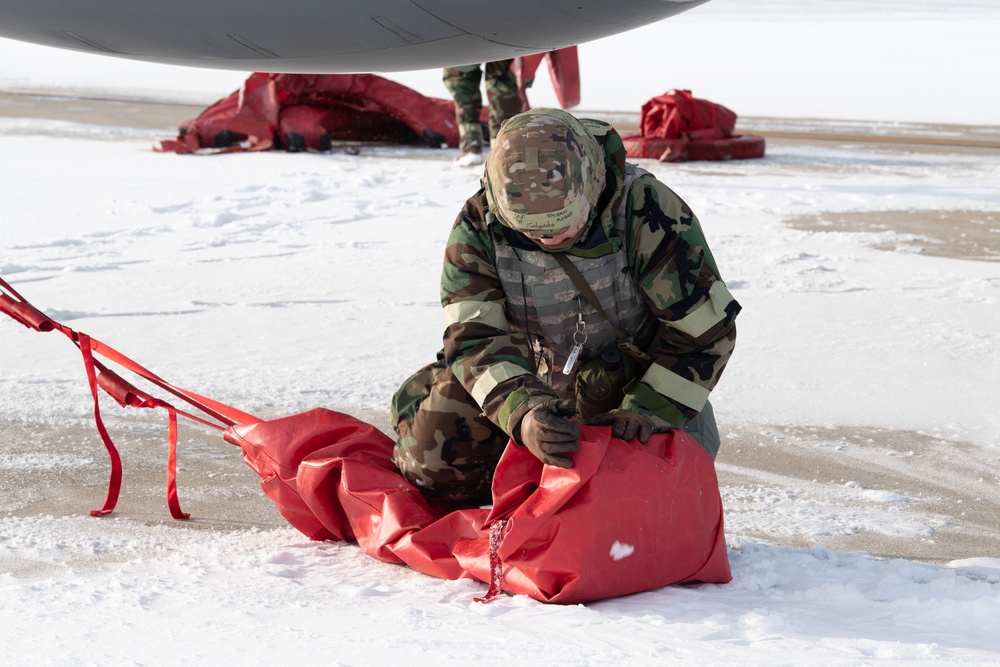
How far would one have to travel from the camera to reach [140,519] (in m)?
2.44

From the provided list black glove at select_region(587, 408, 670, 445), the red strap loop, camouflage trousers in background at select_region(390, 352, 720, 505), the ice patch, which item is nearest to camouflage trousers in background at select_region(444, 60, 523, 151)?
the red strap loop

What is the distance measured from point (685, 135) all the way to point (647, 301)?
675cm

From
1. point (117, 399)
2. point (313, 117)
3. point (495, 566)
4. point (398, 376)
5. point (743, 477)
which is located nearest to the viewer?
point (495, 566)

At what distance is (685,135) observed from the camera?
870cm

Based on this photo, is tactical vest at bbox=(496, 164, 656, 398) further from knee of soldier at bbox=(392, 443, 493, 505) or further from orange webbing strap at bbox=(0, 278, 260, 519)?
orange webbing strap at bbox=(0, 278, 260, 519)

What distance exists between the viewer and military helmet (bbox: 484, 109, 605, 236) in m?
1.98

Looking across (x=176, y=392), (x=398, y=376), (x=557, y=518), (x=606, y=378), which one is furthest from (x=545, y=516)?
(x=398, y=376)

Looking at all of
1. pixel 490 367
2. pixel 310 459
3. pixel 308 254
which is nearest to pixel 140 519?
pixel 310 459

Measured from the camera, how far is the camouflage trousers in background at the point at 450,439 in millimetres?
2359

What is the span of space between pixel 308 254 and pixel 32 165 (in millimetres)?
3623

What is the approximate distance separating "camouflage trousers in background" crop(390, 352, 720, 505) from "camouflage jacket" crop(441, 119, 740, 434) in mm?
184

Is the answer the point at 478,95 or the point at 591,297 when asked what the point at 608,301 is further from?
the point at 478,95

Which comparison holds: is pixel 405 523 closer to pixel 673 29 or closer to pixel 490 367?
pixel 490 367

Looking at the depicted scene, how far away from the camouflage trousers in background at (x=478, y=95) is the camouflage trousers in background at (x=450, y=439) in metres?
4.98
